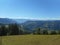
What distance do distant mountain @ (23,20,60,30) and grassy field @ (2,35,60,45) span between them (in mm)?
145

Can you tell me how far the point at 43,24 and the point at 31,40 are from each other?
318mm

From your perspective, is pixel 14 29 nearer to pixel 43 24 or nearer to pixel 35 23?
pixel 35 23

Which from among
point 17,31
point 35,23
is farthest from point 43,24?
point 17,31

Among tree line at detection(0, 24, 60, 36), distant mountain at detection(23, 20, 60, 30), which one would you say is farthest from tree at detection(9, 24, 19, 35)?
distant mountain at detection(23, 20, 60, 30)

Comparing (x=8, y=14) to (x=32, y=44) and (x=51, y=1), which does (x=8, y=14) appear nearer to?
(x=32, y=44)

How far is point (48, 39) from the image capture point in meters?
1.82

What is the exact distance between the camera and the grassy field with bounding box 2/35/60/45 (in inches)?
69.9

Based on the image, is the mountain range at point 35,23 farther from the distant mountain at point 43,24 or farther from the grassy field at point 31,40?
the grassy field at point 31,40

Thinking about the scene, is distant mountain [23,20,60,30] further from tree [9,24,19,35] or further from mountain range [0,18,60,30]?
tree [9,24,19,35]

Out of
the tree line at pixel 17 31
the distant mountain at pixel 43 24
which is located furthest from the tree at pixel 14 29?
the distant mountain at pixel 43 24

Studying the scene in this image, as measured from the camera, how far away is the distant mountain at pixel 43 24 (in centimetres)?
186

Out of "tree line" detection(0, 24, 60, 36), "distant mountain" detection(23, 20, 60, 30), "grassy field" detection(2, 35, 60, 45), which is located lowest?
"grassy field" detection(2, 35, 60, 45)

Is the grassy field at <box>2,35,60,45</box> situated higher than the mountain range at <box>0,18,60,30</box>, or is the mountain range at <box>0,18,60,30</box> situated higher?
the mountain range at <box>0,18,60,30</box>

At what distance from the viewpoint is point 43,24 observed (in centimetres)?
188
